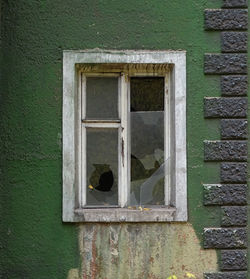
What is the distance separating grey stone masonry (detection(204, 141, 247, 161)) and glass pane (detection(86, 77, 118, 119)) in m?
1.05

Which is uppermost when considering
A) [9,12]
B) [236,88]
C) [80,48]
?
[9,12]

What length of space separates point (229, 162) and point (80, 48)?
6.38ft

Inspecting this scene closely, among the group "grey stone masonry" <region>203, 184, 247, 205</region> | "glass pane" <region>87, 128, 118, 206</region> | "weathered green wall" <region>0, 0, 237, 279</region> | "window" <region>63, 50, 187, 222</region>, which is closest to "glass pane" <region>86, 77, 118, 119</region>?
"window" <region>63, 50, 187, 222</region>

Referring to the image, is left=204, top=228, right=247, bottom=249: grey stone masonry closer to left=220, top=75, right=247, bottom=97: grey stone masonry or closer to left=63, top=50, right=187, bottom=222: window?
left=63, top=50, right=187, bottom=222: window

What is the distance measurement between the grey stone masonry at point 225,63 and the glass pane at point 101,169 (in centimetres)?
128

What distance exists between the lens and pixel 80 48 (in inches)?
170

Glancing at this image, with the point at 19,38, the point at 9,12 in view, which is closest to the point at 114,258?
the point at 19,38

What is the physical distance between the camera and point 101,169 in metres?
4.48

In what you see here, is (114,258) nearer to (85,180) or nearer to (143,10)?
(85,180)

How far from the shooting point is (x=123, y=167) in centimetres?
447

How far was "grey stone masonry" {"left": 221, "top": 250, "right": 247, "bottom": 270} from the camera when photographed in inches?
168

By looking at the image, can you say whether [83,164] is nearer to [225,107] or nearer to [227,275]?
[225,107]

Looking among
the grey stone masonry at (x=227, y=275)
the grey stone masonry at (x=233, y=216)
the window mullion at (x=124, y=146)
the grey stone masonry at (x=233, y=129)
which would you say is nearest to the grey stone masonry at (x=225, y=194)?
the grey stone masonry at (x=233, y=216)

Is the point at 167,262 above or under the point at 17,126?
under
